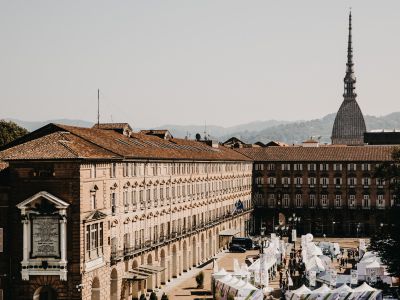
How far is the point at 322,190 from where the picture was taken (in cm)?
15725

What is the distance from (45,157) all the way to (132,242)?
18974 millimetres

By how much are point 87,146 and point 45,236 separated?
33.9 ft

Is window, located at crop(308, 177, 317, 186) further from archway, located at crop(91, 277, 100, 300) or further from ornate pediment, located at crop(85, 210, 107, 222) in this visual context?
archway, located at crop(91, 277, 100, 300)

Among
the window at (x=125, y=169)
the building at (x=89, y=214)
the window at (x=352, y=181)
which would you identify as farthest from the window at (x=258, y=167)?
the window at (x=125, y=169)

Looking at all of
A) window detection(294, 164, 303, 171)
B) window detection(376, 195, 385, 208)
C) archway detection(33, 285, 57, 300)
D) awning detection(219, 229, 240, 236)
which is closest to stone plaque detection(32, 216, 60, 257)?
archway detection(33, 285, 57, 300)

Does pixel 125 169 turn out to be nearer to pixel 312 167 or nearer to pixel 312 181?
pixel 312 167

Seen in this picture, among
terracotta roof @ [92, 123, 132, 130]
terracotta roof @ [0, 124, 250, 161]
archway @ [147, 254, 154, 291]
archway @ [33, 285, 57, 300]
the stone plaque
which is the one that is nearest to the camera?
the stone plaque

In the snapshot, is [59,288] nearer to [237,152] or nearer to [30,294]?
[30,294]

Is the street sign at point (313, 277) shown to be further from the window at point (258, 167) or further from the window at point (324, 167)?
the window at point (258, 167)

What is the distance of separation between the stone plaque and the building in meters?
0.09

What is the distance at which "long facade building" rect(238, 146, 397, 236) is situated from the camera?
15375 centimetres

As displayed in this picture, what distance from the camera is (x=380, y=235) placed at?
78.9 m

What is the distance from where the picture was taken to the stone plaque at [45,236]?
65.8m

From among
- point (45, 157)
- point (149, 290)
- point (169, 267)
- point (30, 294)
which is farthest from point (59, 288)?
point (169, 267)
